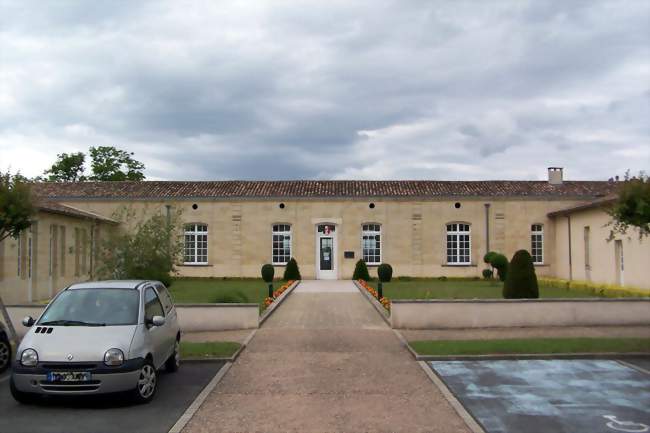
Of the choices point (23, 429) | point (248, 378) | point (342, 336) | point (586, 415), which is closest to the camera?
point (23, 429)

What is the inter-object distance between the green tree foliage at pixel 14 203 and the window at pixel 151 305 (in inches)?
152

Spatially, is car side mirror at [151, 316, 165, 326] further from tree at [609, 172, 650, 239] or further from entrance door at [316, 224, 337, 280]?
entrance door at [316, 224, 337, 280]

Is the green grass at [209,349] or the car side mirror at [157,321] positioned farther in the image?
the green grass at [209,349]

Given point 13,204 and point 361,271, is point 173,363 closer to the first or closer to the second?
point 13,204

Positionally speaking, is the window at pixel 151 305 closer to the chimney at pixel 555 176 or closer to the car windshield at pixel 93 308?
the car windshield at pixel 93 308

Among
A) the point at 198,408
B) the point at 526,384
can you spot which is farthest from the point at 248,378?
the point at 526,384

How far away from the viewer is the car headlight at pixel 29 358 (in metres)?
7.54

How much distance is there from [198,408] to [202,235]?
27381 mm

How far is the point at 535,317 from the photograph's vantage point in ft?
49.9

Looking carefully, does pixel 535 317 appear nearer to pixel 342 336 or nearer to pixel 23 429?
pixel 342 336

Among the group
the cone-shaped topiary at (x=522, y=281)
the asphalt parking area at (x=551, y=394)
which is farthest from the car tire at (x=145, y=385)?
the cone-shaped topiary at (x=522, y=281)

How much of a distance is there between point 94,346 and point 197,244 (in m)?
27.4

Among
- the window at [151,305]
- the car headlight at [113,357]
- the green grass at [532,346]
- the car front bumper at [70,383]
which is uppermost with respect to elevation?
the window at [151,305]

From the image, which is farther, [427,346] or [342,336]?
[342,336]
